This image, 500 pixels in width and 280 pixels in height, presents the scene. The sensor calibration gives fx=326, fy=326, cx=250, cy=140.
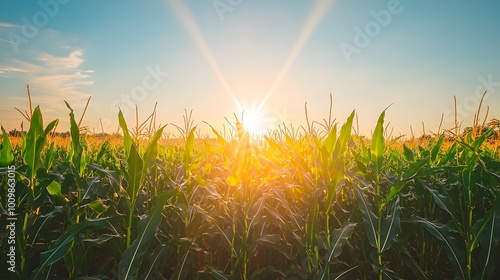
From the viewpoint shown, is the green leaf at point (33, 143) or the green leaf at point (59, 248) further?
the green leaf at point (33, 143)

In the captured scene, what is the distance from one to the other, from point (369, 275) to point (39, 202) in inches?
117

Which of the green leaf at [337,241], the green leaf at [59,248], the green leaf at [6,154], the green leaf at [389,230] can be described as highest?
the green leaf at [6,154]

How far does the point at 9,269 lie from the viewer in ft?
7.63

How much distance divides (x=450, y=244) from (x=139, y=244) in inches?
86.0

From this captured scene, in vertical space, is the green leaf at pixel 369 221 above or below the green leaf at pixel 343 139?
below

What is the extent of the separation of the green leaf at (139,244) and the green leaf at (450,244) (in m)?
1.83

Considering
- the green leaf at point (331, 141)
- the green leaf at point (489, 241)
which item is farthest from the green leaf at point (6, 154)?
the green leaf at point (489, 241)

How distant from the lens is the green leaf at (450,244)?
7.73ft

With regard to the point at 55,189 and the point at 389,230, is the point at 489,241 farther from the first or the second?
the point at 55,189

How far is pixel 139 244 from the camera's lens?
2045 millimetres

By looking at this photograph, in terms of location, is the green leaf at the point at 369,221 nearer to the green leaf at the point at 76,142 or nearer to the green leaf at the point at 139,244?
the green leaf at the point at 139,244

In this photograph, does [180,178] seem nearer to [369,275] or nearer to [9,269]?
[9,269]

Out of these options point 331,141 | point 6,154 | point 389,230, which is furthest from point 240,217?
point 6,154

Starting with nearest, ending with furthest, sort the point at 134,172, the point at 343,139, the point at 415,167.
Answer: the point at 134,172 → the point at 415,167 → the point at 343,139
